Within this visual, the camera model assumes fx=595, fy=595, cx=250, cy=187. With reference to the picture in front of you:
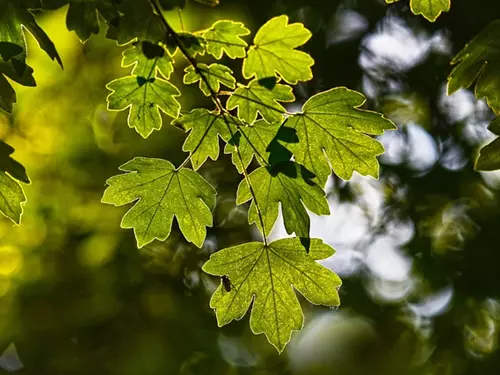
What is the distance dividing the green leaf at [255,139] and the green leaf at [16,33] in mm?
320

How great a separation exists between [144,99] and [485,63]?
0.61 meters

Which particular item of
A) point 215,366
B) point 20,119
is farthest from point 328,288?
point 20,119

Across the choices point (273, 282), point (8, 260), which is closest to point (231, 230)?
point (8, 260)

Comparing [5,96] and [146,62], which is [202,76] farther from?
[5,96]

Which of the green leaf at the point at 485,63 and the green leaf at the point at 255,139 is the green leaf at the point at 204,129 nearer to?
the green leaf at the point at 255,139

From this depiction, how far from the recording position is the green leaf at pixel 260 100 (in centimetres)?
101

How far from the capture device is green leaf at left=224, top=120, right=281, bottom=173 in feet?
3.34

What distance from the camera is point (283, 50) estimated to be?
1062 mm

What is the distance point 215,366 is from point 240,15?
2012mm

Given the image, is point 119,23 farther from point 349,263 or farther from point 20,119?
point 349,263

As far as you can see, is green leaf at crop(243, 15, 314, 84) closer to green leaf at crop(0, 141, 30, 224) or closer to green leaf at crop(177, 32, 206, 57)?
green leaf at crop(177, 32, 206, 57)

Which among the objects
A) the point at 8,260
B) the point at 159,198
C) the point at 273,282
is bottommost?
the point at 8,260

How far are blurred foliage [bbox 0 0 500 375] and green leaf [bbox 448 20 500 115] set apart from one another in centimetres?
221

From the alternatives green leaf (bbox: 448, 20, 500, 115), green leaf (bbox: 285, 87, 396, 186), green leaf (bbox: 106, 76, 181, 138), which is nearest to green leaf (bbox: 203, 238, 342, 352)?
green leaf (bbox: 285, 87, 396, 186)
